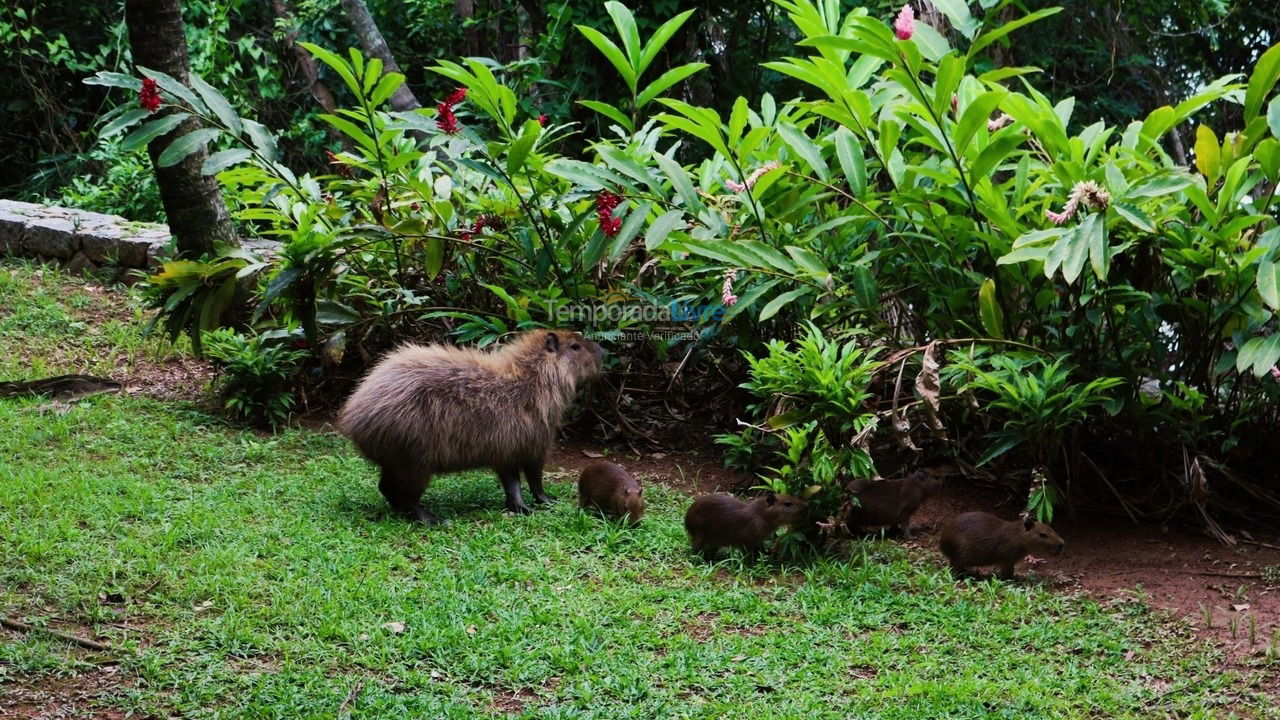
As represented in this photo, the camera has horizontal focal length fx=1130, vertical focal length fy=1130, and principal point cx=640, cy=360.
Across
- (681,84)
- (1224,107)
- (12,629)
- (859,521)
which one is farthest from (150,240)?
(1224,107)

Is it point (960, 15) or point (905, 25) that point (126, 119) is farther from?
point (960, 15)

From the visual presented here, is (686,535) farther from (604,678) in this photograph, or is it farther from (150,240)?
(150,240)

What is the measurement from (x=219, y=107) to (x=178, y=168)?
92 centimetres

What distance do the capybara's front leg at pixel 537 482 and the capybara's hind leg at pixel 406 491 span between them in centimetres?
54

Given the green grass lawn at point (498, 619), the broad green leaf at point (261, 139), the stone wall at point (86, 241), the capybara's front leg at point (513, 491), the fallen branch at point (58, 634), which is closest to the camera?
the green grass lawn at point (498, 619)

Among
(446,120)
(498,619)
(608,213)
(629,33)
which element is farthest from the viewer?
(629,33)

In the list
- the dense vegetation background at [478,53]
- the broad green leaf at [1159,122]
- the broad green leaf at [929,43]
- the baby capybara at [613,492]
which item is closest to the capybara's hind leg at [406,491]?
the baby capybara at [613,492]

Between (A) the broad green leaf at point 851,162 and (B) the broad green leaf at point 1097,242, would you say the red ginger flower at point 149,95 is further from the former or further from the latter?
(B) the broad green leaf at point 1097,242

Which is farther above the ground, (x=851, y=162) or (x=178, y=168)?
(x=851, y=162)

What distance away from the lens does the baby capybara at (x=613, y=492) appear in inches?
207

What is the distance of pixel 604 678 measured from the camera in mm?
3834

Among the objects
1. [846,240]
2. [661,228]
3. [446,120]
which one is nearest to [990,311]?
[846,240]

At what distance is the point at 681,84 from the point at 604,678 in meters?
8.01

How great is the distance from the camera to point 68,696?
3.53 metres
